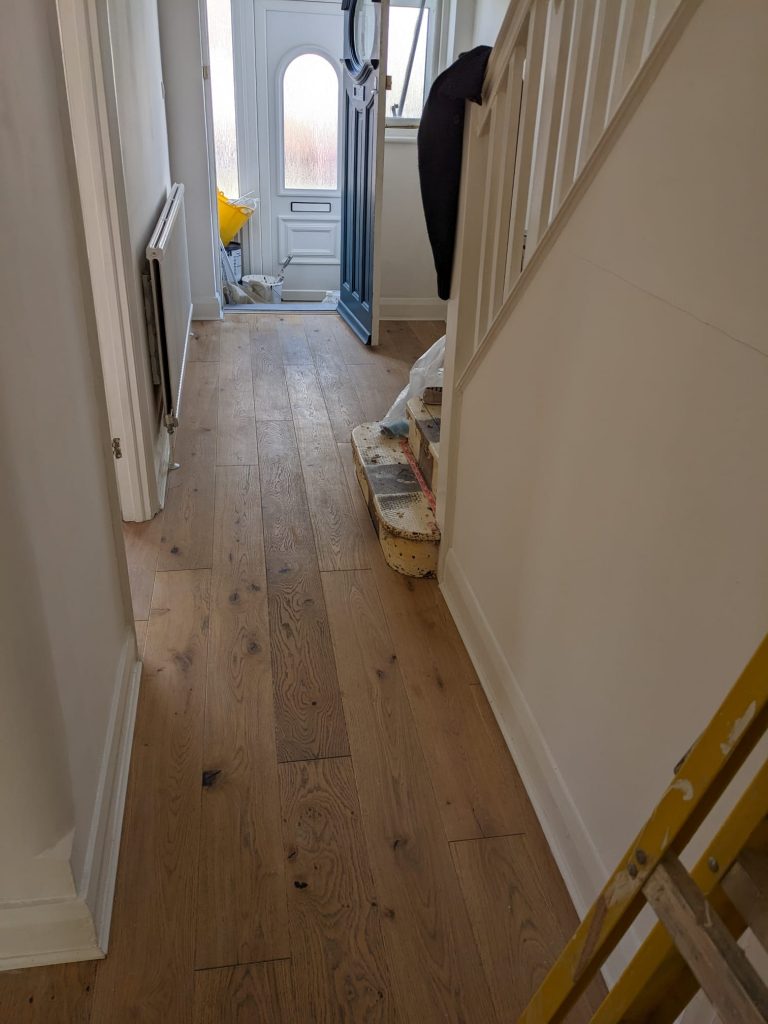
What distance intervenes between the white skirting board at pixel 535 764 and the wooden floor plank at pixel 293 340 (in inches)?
92.1

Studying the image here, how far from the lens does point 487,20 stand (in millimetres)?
4465

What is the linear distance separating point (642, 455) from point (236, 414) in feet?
8.73

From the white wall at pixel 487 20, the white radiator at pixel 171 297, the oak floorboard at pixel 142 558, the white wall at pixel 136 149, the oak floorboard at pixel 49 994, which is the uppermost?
the white wall at pixel 487 20

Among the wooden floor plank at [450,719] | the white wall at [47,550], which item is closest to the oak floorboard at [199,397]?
the wooden floor plank at [450,719]

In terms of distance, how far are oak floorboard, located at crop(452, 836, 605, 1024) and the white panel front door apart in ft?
20.3

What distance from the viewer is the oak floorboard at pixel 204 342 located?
4.46 m

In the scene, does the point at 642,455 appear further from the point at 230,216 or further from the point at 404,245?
the point at 230,216

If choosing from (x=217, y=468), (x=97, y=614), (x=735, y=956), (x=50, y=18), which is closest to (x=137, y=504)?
(x=217, y=468)

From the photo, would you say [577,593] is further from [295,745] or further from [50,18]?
[50,18]

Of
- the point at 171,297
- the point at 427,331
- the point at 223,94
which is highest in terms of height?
the point at 223,94

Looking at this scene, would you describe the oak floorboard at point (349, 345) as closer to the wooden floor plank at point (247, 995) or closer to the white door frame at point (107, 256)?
the white door frame at point (107, 256)

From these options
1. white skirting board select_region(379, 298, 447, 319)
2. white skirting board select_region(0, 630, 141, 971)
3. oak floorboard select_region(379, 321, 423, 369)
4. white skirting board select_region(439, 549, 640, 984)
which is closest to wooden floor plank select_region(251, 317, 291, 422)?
oak floorboard select_region(379, 321, 423, 369)

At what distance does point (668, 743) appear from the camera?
49.3 inches

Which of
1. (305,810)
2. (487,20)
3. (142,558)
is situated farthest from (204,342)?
(305,810)
